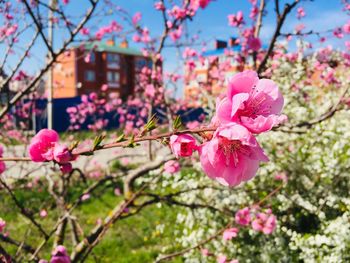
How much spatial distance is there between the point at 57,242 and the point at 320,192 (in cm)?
248

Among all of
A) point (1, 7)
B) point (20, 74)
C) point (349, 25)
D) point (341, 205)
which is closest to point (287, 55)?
point (349, 25)

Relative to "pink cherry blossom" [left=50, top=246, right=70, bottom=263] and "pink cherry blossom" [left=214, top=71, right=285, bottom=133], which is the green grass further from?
"pink cherry blossom" [left=214, top=71, right=285, bottom=133]

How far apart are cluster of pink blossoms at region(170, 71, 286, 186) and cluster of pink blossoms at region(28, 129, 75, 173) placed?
0.28 m

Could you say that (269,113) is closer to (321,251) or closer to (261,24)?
(321,251)

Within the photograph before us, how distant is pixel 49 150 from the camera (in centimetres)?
113

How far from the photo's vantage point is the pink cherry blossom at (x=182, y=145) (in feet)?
3.22

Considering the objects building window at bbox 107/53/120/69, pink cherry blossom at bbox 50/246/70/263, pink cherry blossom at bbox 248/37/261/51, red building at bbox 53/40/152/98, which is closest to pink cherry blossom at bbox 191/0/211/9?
pink cherry blossom at bbox 248/37/261/51

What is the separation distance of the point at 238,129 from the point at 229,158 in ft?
0.51

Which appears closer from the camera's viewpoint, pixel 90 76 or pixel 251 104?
pixel 251 104

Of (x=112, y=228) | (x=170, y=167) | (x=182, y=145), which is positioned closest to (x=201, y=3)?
(x=170, y=167)

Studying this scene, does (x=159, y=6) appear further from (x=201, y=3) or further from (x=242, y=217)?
(x=242, y=217)

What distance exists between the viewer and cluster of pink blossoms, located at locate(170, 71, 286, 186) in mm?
884

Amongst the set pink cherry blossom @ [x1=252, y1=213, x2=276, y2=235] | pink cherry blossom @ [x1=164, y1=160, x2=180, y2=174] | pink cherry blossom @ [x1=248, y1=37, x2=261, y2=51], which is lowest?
pink cherry blossom @ [x1=252, y1=213, x2=276, y2=235]

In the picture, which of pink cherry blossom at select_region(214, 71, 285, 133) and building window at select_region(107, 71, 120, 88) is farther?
building window at select_region(107, 71, 120, 88)
